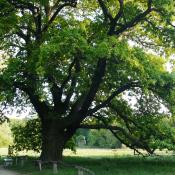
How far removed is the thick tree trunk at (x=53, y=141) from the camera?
99.6 ft

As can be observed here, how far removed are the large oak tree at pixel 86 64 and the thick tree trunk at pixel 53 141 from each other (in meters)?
0.07

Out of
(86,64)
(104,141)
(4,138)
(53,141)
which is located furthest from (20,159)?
(104,141)

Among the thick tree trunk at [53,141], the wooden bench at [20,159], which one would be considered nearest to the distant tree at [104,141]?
the wooden bench at [20,159]

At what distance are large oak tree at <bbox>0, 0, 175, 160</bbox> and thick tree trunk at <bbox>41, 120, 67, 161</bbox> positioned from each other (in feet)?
0.22

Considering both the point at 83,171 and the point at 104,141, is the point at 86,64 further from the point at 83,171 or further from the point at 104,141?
the point at 104,141

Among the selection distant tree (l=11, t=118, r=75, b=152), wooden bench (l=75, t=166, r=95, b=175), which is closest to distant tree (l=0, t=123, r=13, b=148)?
distant tree (l=11, t=118, r=75, b=152)

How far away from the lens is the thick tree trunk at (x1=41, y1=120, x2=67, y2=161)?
30.3 m

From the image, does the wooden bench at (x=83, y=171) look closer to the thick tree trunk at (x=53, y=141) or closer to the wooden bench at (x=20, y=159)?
the thick tree trunk at (x=53, y=141)

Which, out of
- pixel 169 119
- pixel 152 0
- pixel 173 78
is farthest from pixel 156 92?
pixel 152 0

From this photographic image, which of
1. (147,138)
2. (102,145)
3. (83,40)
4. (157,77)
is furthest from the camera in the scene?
(102,145)

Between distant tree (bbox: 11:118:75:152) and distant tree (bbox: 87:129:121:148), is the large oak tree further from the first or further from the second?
distant tree (bbox: 87:129:121:148)

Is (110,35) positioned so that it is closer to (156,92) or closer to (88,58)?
(88,58)

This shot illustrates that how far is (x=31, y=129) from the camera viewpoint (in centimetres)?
3672

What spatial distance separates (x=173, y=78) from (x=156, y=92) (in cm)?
196
